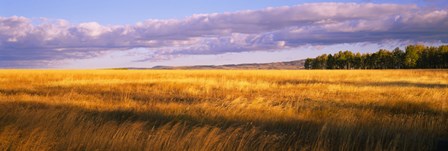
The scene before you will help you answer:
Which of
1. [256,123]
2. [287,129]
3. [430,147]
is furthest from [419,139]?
[256,123]

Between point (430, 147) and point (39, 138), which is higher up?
point (39, 138)

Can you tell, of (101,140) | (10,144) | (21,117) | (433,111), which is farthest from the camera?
(433,111)

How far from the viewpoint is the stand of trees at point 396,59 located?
117 meters

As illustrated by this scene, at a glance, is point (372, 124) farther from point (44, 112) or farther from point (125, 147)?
point (44, 112)

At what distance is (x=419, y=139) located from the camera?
8.46m

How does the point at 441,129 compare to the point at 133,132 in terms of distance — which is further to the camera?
the point at 441,129

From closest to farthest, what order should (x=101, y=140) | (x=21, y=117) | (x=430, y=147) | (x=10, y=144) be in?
(x=10, y=144) < (x=101, y=140) < (x=430, y=147) < (x=21, y=117)

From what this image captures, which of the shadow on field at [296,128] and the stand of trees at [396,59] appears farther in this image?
the stand of trees at [396,59]

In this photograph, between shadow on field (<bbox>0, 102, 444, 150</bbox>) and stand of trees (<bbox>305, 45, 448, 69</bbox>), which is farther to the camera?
stand of trees (<bbox>305, 45, 448, 69</bbox>)

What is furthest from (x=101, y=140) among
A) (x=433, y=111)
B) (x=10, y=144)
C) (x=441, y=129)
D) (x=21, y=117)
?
(x=433, y=111)

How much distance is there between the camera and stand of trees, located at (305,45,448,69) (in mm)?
117312

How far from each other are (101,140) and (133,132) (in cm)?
77

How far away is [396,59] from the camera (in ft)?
419

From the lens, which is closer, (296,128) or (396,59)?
(296,128)
